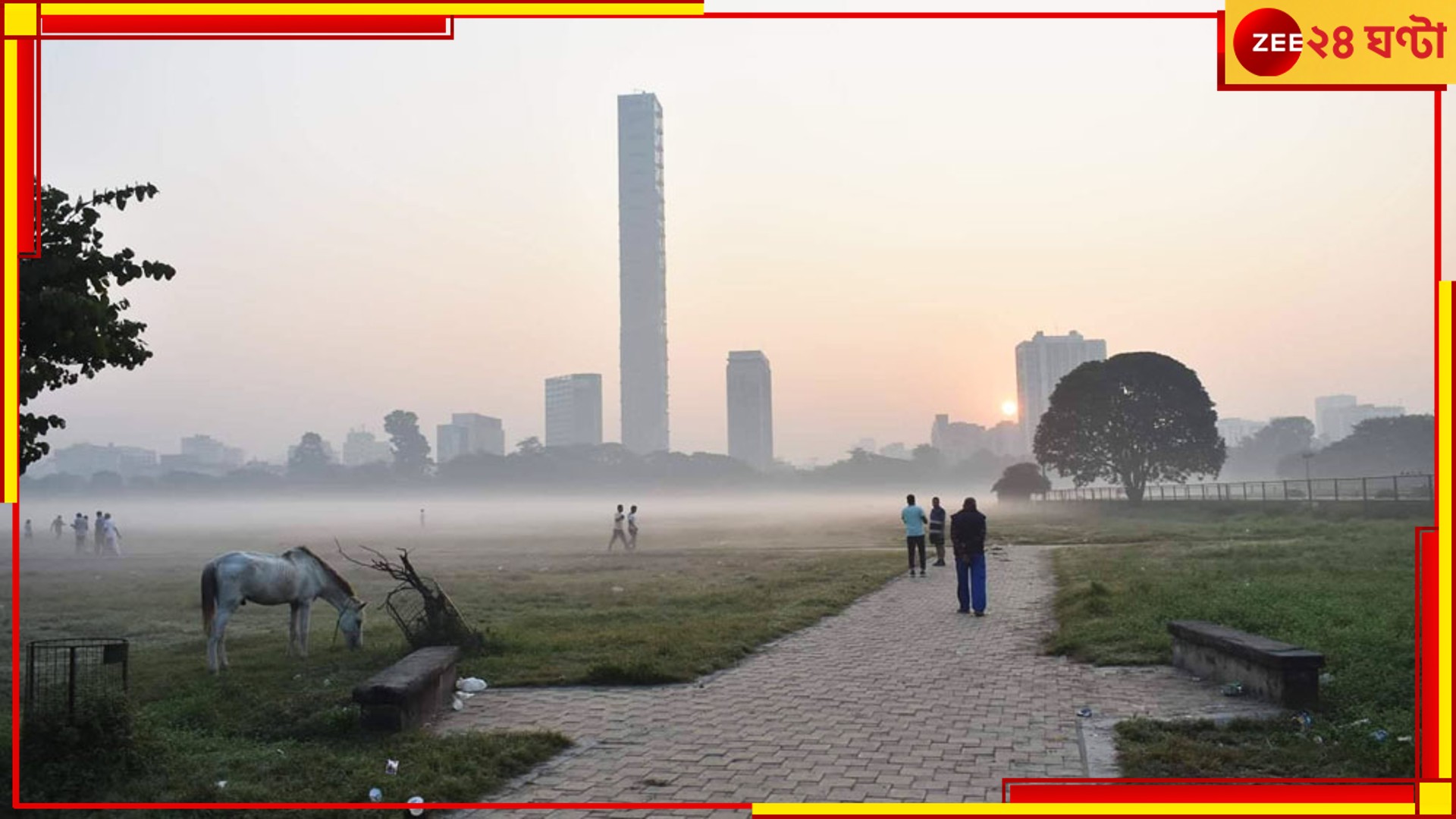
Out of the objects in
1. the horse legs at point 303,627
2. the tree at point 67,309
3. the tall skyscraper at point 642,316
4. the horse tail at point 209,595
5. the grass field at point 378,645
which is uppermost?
the tall skyscraper at point 642,316

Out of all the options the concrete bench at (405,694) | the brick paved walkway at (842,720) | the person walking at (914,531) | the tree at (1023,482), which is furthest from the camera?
the tree at (1023,482)

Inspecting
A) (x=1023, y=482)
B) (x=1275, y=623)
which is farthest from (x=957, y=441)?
(x=1275, y=623)

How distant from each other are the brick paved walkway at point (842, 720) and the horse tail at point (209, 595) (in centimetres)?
393

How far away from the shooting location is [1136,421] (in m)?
46.1

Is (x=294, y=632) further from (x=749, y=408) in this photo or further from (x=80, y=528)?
(x=749, y=408)

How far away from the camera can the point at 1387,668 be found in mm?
9094

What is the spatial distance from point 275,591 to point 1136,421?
135ft

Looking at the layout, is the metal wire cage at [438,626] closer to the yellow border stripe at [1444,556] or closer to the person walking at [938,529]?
the yellow border stripe at [1444,556]

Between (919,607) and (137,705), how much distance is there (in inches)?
456

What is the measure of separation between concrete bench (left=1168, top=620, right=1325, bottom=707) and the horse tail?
10.8 m

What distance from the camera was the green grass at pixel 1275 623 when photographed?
6938 millimetres

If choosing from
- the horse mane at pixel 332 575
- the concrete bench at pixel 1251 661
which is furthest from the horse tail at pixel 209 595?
the concrete bench at pixel 1251 661

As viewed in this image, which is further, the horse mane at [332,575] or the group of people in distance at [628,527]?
the group of people in distance at [628,527]

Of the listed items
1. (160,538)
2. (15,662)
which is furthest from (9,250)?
(160,538)
